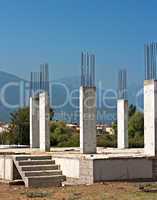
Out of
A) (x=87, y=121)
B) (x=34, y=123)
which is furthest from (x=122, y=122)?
(x=87, y=121)

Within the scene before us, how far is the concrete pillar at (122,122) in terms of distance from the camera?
25.0 metres

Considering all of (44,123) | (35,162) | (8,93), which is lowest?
(35,162)

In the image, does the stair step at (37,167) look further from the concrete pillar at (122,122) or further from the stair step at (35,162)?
the concrete pillar at (122,122)

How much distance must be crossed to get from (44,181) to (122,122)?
9790 mm

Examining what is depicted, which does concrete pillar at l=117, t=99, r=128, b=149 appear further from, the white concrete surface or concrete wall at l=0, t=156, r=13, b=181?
concrete wall at l=0, t=156, r=13, b=181

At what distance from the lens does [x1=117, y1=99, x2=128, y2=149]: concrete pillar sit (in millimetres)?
25031

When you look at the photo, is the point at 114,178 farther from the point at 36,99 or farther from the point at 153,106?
the point at 36,99

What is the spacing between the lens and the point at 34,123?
25172 mm

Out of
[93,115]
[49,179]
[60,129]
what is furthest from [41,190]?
[60,129]

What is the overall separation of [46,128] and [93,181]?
6.73 metres

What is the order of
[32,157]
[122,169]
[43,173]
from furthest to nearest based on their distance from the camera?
[32,157], [43,173], [122,169]

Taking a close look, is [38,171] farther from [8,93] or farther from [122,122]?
[8,93]

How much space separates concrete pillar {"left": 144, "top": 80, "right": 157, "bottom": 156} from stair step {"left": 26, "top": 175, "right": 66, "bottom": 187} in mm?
3064

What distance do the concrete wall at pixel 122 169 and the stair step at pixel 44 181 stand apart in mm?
1250
